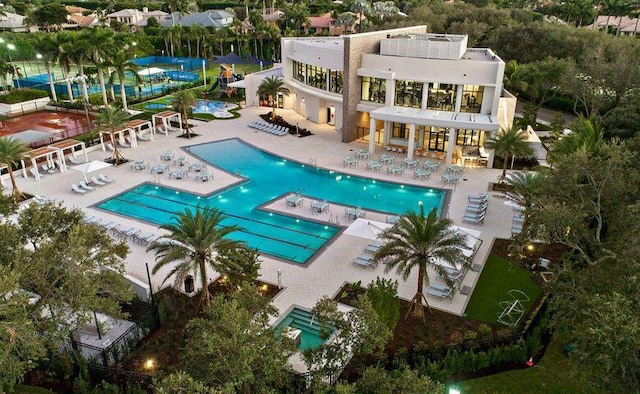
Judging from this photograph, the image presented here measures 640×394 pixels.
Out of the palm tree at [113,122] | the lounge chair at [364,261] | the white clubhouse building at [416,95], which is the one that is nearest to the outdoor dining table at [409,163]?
the white clubhouse building at [416,95]

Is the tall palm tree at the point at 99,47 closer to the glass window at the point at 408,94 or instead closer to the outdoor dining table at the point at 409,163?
the glass window at the point at 408,94

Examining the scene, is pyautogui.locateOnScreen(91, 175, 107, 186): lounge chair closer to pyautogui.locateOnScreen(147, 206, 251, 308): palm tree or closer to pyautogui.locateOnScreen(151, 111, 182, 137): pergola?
pyautogui.locateOnScreen(151, 111, 182, 137): pergola

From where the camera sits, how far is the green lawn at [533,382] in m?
14.2

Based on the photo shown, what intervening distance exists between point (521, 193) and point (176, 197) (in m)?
18.7

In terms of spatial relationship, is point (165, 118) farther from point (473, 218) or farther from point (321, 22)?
point (321, 22)

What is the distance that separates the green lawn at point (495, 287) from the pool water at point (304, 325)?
5608 millimetres

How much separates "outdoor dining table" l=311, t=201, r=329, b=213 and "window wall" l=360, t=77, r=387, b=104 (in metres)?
13.4

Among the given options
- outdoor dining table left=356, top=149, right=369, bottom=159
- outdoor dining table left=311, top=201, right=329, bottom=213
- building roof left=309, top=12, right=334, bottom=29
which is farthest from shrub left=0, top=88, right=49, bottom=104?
building roof left=309, top=12, right=334, bottom=29

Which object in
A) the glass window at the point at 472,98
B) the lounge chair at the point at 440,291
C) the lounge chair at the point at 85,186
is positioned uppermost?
the glass window at the point at 472,98

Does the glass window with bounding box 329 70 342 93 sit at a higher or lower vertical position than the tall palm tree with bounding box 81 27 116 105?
lower

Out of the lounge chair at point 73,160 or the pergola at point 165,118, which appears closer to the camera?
the lounge chair at point 73,160

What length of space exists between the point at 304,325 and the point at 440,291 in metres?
5.50

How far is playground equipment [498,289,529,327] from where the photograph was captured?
1712 centimetres

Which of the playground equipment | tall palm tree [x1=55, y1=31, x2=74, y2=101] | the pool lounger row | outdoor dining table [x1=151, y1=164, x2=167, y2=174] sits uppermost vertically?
tall palm tree [x1=55, y1=31, x2=74, y2=101]
